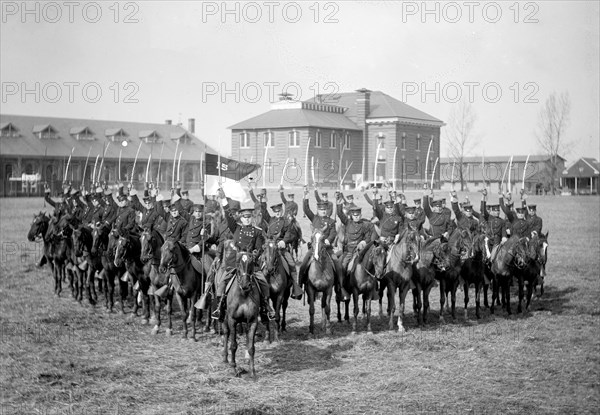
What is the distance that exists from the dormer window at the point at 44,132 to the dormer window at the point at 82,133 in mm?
2091

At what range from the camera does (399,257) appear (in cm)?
1672

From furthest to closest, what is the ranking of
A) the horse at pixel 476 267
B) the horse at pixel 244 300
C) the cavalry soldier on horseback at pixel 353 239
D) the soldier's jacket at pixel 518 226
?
the soldier's jacket at pixel 518 226, the horse at pixel 476 267, the cavalry soldier on horseback at pixel 353 239, the horse at pixel 244 300

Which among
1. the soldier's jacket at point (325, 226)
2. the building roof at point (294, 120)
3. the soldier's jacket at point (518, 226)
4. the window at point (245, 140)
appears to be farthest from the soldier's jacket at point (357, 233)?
the window at point (245, 140)

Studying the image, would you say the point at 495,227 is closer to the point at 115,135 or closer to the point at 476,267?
the point at 476,267

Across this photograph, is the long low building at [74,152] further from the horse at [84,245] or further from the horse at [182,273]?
the horse at [182,273]

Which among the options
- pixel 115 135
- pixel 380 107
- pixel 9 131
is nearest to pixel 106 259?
pixel 380 107

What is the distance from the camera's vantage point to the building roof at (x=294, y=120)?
221 feet

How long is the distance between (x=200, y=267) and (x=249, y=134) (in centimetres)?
5405

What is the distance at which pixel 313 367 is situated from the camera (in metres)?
14.0

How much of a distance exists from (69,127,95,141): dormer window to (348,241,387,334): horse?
66.0 m

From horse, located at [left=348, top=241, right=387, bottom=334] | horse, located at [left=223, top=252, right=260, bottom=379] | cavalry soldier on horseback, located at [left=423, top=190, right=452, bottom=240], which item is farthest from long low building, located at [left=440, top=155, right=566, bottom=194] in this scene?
horse, located at [left=223, top=252, right=260, bottom=379]

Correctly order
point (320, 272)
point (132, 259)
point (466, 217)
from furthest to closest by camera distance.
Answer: point (466, 217) < point (132, 259) < point (320, 272)

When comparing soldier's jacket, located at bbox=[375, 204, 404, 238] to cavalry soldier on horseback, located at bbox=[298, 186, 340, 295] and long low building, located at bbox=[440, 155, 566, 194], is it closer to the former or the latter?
cavalry soldier on horseback, located at bbox=[298, 186, 340, 295]

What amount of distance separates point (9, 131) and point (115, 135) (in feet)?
35.6
